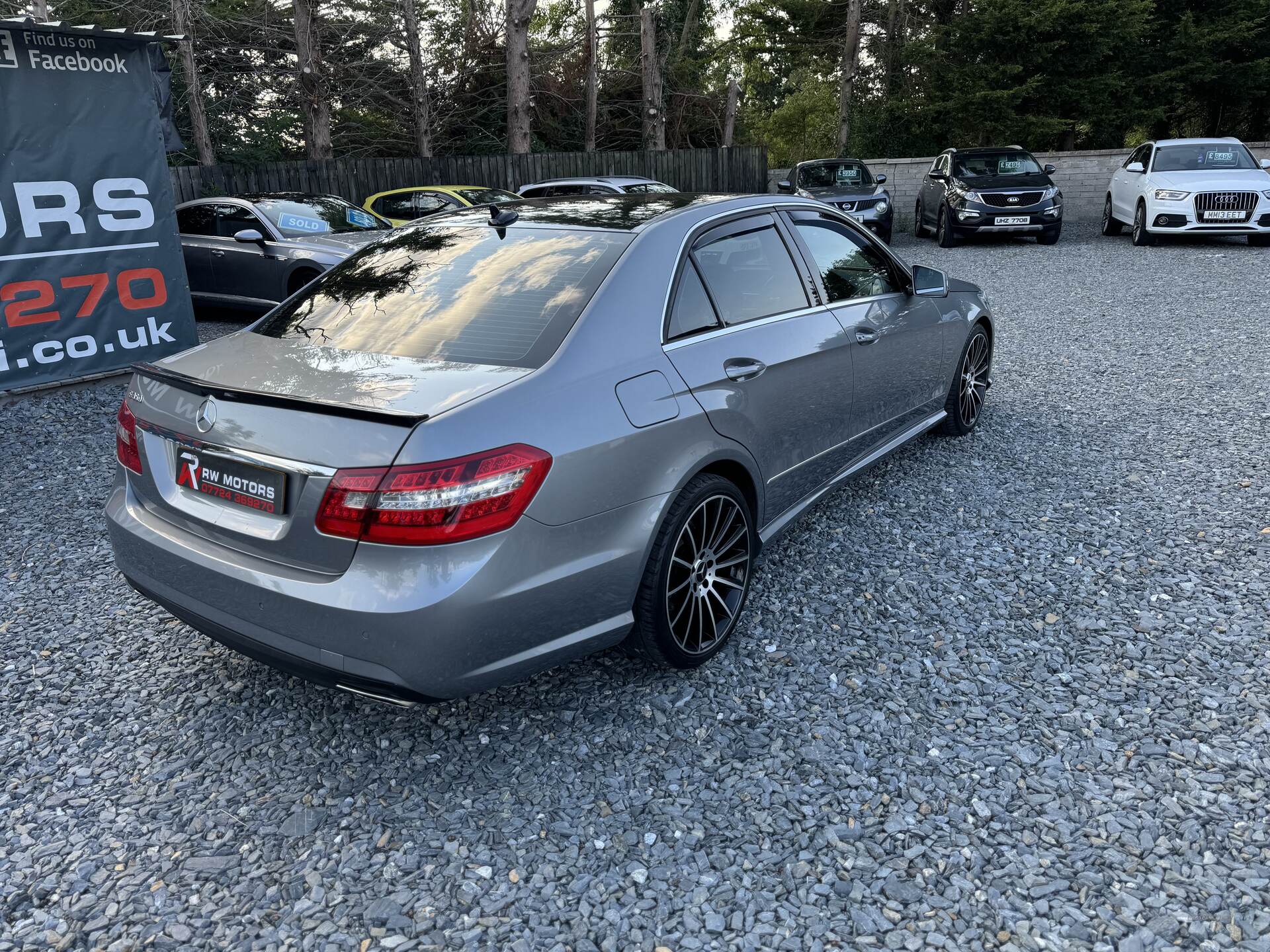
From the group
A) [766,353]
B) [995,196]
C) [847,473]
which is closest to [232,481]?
[766,353]

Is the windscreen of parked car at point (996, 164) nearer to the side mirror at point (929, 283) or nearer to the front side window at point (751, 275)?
the side mirror at point (929, 283)

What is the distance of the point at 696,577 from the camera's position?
131 inches

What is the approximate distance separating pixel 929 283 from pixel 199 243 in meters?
9.20

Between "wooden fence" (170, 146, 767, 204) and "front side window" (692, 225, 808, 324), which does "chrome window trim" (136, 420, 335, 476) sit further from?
"wooden fence" (170, 146, 767, 204)

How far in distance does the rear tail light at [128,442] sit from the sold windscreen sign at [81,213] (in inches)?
191

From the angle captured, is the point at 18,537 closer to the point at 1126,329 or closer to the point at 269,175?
the point at 1126,329

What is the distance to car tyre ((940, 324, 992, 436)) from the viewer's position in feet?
18.6

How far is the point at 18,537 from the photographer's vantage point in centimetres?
482

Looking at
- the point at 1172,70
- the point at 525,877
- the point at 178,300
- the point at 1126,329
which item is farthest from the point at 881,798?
the point at 1172,70

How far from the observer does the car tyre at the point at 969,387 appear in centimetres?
566

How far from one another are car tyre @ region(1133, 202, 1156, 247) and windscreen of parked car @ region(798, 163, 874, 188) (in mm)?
4730

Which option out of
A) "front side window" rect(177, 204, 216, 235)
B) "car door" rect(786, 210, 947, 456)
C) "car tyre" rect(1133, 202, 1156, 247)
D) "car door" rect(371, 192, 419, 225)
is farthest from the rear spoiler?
"car tyre" rect(1133, 202, 1156, 247)

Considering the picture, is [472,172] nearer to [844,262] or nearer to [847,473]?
[844,262]

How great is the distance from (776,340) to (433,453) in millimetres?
1746
